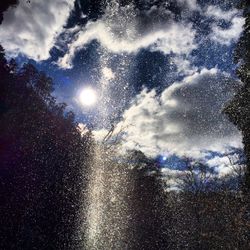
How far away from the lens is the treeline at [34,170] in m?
23.8

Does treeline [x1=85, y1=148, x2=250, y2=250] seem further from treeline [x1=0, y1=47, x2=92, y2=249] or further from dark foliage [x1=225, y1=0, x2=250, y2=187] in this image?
dark foliage [x1=225, y1=0, x2=250, y2=187]

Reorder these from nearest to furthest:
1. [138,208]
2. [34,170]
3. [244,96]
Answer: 1. [244,96]
2. [34,170]
3. [138,208]

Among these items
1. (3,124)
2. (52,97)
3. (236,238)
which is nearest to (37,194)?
(3,124)

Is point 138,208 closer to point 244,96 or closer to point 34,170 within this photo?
point 34,170

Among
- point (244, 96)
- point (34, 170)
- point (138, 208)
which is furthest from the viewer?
point (138, 208)

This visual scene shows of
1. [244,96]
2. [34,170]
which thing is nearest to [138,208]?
[34,170]

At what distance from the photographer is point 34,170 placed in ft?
87.1

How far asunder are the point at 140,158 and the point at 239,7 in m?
34.1

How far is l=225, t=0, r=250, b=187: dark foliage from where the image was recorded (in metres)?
15.4

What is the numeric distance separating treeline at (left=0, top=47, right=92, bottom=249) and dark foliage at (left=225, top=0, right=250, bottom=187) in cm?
1513

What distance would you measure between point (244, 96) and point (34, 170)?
16.9 metres

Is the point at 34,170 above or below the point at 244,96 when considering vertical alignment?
above

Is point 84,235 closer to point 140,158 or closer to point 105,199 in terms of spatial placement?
point 105,199

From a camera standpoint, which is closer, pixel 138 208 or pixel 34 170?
pixel 34 170
